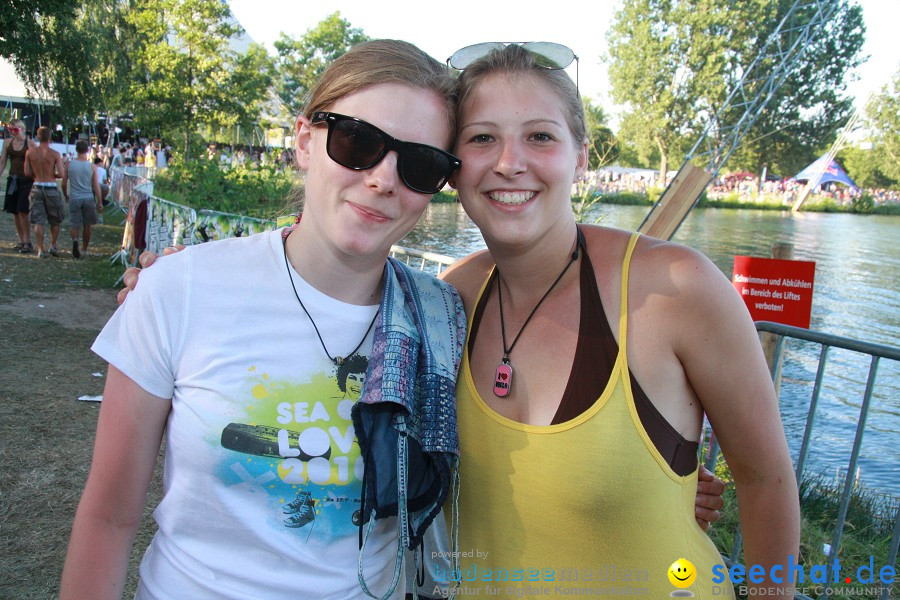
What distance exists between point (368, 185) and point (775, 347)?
347 centimetres

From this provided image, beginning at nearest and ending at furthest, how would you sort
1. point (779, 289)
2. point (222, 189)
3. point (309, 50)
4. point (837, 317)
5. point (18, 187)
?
point (779, 289) < point (18, 187) < point (222, 189) < point (837, 317) < point (309, 50)

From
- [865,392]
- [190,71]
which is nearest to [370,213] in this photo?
[865,392]

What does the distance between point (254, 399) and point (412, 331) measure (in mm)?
405

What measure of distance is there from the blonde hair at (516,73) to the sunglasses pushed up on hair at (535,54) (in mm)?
15

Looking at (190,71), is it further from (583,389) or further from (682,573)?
(682,573)

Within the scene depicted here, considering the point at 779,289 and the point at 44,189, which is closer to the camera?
the point at 779,289

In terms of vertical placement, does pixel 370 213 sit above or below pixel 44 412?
above

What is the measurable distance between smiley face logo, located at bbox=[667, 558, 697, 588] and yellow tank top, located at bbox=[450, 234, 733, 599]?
0.4 inches

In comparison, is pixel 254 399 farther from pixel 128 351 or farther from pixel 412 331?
pixel 412 331

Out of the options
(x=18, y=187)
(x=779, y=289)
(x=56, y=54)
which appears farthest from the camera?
(x=56, y=54)

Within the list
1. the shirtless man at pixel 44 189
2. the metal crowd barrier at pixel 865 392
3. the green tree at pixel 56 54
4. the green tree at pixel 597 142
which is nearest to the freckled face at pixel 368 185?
the green tree at pixel 597 142

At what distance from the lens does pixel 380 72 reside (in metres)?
1.58

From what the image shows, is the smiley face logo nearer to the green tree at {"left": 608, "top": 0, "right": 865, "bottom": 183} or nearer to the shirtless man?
the shirtless man

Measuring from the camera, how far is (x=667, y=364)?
1.69 meters
